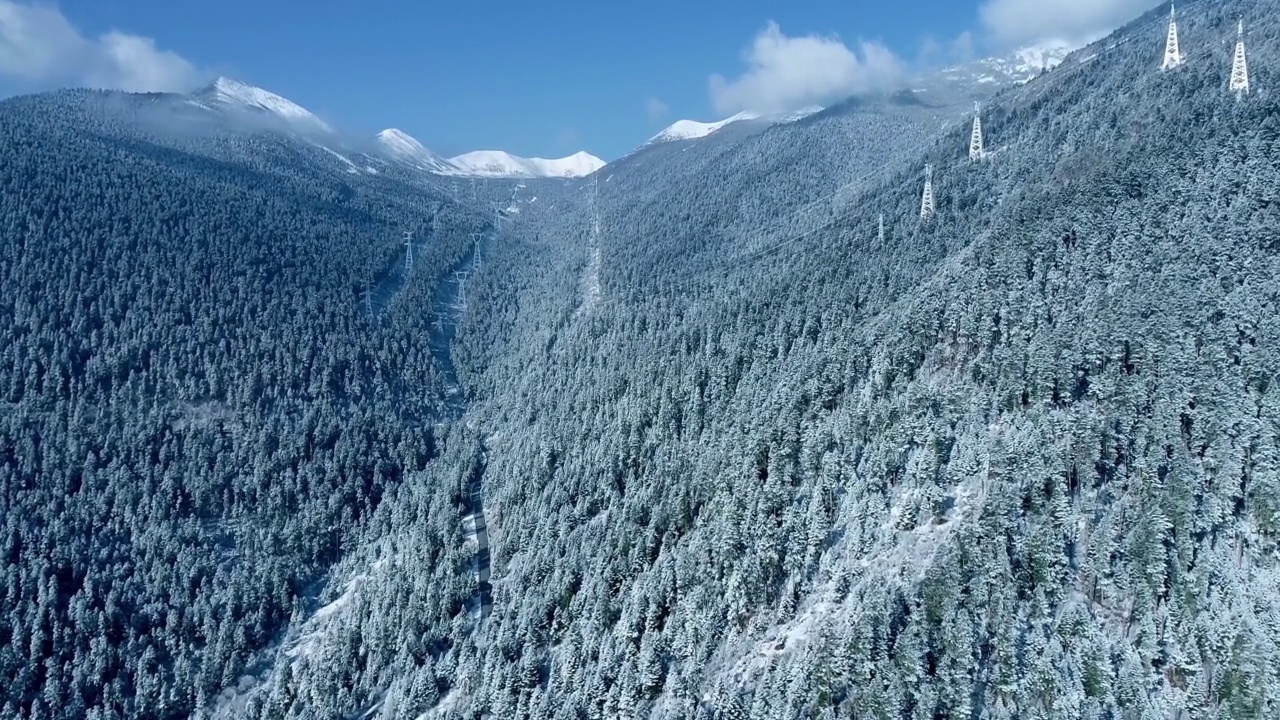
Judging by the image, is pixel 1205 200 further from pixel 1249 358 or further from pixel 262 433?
pixel 262 433

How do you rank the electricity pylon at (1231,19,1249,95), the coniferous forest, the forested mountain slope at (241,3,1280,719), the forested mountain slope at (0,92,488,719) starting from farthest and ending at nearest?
1. the electricity pylon at (1231,19,1249,95)
2. the forested mountain slope at (0,92,488,719)
3. the coniferous forest
4. the forested mountain slope at (241,3,1280,719)

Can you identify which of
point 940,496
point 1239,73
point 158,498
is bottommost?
point 158,498

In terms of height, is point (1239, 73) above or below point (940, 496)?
above

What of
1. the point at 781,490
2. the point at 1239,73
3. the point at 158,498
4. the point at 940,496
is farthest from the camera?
the point at 158,498

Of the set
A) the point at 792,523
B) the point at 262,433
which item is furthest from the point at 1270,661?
the point at 262,433

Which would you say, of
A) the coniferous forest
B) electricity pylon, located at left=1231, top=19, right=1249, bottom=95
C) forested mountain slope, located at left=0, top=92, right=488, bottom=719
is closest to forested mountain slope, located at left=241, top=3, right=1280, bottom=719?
the coniferous forest

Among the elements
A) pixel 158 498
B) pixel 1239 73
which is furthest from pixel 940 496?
pixel 158 498

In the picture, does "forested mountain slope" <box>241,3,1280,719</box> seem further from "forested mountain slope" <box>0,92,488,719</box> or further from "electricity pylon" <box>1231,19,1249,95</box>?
"forested mountain slope" <box>0,92,488,719</box>

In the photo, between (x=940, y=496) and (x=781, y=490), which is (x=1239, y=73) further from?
(x=781, y=490)
